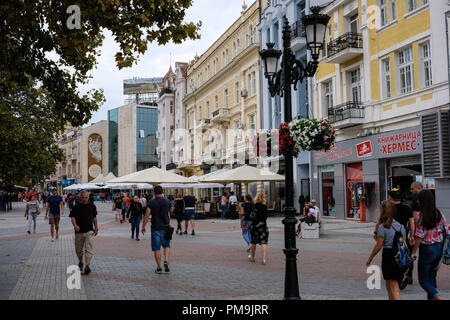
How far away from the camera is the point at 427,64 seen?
18.2 m

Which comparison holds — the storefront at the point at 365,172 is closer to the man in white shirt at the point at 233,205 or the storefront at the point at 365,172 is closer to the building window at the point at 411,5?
the man in white shirt at the point at 233,205

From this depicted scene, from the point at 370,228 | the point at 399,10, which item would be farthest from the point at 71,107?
the point at 399,10

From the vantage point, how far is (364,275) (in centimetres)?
905

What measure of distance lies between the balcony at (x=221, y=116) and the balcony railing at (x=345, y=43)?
676 inches

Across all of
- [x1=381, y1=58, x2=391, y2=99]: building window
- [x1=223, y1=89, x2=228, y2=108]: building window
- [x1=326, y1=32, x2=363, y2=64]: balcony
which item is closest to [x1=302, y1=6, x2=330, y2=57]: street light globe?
[x1=381, y1=58, x2=391, y2=99]: building window


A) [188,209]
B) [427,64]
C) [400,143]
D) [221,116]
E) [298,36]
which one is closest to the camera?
[427,64]

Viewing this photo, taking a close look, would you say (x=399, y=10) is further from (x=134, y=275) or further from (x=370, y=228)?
(x=134, y=275)

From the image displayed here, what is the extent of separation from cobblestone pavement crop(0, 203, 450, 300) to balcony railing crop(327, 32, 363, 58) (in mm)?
10310

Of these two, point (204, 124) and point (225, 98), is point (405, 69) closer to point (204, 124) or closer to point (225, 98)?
point (225, 98)

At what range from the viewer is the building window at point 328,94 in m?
25.1

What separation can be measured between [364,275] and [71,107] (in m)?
7.38

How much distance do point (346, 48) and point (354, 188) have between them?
→ 262 inches

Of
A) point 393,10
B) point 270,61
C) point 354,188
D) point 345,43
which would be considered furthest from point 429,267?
point 345,43

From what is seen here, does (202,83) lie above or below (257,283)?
above
